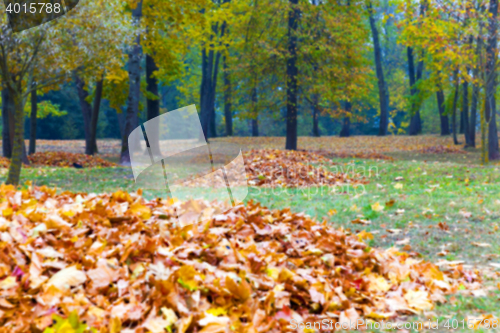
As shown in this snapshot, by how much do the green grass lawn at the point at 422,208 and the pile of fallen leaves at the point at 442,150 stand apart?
314 inches

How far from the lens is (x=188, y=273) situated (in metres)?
2.43

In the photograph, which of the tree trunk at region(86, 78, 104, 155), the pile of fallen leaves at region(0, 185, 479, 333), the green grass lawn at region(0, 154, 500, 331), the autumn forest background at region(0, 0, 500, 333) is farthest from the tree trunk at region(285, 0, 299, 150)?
the pile of fallen leaves at region(0, 185, 479, 333)

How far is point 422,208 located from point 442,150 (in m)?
12.8

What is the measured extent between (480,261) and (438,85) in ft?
56.0

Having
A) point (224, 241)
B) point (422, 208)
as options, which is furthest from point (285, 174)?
point (224, 241)

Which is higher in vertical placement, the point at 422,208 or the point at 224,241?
the point at 224,241

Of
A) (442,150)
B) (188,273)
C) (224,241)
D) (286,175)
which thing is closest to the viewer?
(188,273)

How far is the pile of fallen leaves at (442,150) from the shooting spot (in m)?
16.2

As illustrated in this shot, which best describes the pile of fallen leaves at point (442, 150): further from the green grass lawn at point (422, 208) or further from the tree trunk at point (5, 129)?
the tree trunk at point (5, 129)

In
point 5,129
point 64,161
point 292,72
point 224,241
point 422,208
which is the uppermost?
point 292,72

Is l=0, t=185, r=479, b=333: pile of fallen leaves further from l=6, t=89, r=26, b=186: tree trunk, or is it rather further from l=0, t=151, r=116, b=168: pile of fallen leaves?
l=0, t=151, r=116, b=168: pile of fallen leaves

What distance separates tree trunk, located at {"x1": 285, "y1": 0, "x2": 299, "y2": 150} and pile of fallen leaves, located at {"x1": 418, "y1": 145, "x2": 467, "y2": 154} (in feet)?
18.4

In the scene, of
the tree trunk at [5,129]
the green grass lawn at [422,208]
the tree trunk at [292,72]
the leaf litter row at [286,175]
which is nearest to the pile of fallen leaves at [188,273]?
the green grass lawn at [422,208]

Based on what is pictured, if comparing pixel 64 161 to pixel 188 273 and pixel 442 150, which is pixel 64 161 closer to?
pixel 188 273
